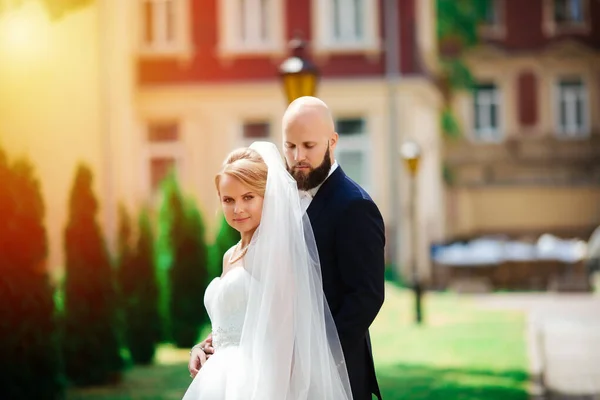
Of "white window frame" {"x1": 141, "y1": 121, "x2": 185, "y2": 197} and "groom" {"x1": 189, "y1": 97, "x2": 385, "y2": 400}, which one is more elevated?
"white window frame" {"x1": 141, "y1": 121, "x2": 185, "y2": 197}

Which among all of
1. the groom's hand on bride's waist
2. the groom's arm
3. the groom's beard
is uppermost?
the groom's beard

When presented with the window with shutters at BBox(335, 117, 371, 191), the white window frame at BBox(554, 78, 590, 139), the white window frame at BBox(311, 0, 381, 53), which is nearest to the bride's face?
the window with shutters at BBox(335, 117, 371, 191)

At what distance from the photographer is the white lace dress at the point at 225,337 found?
455 cm

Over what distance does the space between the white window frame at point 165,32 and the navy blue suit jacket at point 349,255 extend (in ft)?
80.8

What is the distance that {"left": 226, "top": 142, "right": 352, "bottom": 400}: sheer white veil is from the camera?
14.6ft

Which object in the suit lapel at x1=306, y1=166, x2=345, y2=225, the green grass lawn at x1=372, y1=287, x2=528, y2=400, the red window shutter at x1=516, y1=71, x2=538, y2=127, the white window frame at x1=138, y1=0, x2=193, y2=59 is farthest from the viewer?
the red window shutter at x1=516, y1=71, x2=538, y2=127

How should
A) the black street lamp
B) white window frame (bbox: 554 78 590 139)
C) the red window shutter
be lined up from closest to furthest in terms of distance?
the black street lamp
white window frame (bbox: 554 78 590 139)
the red window shutter

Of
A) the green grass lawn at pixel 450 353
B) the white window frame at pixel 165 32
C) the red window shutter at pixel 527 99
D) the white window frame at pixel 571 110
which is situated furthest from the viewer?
the red window shutter at pixel 527 99

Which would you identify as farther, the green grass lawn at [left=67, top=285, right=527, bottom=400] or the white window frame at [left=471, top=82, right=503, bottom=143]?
the white window frame at [left=471, top=82, right=503, bottom=143]

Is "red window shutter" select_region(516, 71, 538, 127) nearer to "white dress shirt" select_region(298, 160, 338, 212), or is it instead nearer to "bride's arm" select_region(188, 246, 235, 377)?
"white dress shirt" select_region(298, 160, 338, 212)

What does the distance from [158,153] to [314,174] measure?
24.3m

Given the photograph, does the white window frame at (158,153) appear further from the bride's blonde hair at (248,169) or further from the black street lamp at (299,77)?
the bride's blonde hair at (248,169)

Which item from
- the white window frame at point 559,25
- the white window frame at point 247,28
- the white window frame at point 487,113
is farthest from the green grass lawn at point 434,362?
the white window frame at point 559,25

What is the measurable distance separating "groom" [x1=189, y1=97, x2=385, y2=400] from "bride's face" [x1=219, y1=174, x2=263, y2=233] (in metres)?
0.25
